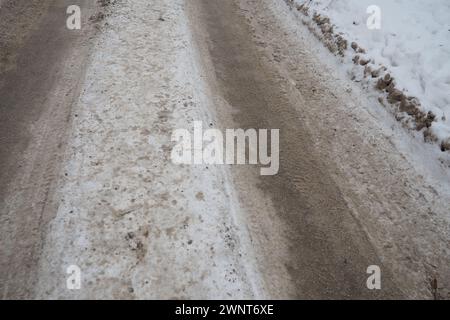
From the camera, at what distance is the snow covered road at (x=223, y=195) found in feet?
16.7

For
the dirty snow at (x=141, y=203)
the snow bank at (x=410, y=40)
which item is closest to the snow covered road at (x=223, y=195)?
the dirty snow at (x=141, y=203)

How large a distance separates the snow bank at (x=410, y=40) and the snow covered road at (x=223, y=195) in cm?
91

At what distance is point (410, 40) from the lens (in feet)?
28.8

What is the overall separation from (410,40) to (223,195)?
264 inches

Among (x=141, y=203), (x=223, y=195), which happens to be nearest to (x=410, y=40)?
(x=223, y=195)

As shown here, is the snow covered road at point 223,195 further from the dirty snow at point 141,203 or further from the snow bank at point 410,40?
the snow bank at point 410,40

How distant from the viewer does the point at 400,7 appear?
9875mm

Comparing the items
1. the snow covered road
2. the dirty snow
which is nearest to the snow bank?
the snow covered road

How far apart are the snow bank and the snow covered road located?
91 centimetres
